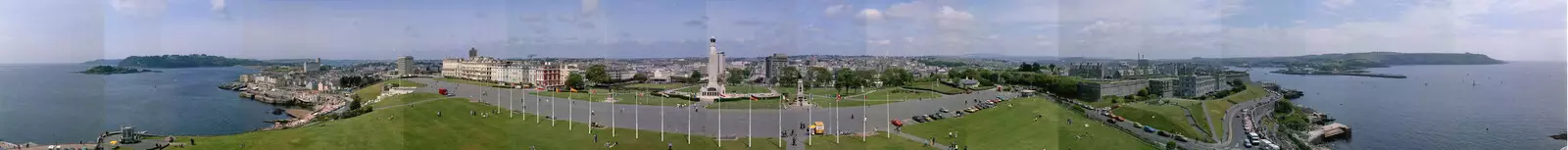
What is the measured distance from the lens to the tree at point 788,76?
1206 centimetres

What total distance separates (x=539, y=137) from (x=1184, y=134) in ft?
17.4

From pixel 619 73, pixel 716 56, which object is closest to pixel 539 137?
pixel 716 56

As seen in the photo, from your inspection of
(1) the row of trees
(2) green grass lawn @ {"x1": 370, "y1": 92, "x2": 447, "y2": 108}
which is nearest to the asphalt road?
(1) the row of trees

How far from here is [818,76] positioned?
12.9 meters

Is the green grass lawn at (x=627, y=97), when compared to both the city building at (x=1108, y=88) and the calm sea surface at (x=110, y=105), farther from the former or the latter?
the city building at (x=1108, y=88)

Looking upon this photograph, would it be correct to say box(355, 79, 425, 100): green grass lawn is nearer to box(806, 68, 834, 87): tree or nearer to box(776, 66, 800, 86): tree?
box(776, 66, 800, 86): tree

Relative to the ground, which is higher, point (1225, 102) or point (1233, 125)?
point (1225, 102)

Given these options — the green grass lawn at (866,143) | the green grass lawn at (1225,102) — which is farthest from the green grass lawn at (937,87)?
the green grass lawn at (866,143)

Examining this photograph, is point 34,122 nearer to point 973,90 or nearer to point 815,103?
point 815,103

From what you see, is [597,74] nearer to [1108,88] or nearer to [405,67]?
[405,67]

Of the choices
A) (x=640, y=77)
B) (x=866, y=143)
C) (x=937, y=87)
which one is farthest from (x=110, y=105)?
(x=937, y=87)

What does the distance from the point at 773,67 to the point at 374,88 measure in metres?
6.07

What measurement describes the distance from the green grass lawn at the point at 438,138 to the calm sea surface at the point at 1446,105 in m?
6.53

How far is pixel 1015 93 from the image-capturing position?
10.1 m
